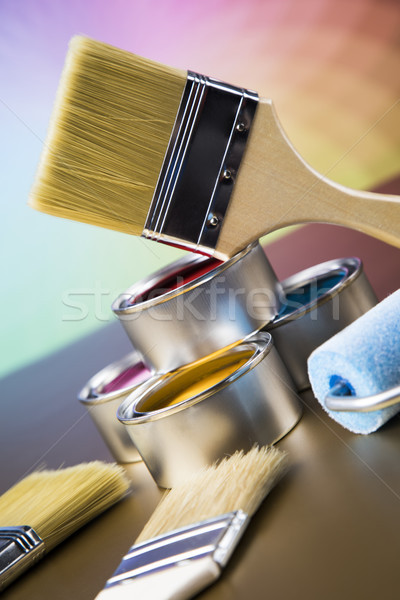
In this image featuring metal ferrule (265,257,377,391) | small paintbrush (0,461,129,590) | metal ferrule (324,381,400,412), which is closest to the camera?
metal ferrule (324,381,400,412)

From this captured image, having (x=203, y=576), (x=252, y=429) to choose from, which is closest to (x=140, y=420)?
(x=252, y=429)

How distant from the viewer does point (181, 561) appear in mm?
547

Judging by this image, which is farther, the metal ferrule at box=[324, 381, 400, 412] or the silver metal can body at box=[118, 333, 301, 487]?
the silver metal can body at box=[118, 333, 301, 487]

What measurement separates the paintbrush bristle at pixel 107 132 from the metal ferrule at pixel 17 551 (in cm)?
38

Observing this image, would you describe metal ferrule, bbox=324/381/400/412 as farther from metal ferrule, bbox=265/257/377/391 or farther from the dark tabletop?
metal ferrule, bbox=265/257/377/391

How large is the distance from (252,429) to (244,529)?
165 millimetres

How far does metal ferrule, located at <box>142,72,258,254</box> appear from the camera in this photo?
73cm

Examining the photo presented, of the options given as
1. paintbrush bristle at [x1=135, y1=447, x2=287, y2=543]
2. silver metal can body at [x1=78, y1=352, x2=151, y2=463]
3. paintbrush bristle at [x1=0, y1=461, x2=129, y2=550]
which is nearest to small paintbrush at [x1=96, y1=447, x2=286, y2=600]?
paintbrush bristle at [x1=135, y1=447, x2=287, y2=543]

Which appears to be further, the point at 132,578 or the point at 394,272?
the point at 394,272

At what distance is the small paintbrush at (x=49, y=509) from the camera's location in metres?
0.73

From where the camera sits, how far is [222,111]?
0.73m

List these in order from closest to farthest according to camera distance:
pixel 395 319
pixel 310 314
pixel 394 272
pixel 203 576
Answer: pixel 203 576 < pixel 395 319 < pixel 310 314 < pixel 394 272

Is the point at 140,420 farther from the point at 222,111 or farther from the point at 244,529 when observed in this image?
the point at 222,111

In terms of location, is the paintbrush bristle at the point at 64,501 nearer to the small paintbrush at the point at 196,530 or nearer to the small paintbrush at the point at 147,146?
the small paintbrush at the point at 196,530
